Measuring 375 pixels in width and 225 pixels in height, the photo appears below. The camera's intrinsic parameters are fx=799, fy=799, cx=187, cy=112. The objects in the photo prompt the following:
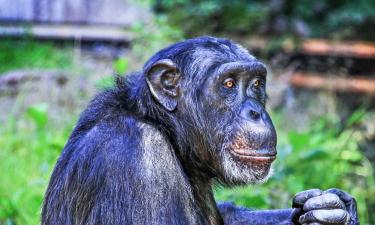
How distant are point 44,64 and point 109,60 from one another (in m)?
1.09

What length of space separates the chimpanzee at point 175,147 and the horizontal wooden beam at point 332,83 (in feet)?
22.3

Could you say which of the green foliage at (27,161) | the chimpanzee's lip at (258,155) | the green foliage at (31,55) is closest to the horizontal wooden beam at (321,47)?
the green foliage at (31,55)

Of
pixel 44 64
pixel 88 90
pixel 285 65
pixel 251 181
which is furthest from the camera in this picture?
pixel 285 65

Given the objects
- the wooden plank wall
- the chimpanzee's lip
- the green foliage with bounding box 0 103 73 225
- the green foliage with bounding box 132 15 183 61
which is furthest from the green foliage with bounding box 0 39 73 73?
the chimpanzee's lip

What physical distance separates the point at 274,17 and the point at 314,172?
16.6 feet

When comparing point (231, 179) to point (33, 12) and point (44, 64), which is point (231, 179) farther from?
point (33, 12)

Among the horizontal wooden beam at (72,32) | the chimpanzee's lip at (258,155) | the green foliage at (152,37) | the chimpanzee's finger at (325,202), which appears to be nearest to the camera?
the chimpanzee's lip at (258,155)

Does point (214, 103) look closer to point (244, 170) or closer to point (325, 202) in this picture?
point (244, 170)

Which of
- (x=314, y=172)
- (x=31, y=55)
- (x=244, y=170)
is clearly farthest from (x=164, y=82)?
(x=31, y=55)

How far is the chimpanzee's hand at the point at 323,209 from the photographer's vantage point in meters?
5.12

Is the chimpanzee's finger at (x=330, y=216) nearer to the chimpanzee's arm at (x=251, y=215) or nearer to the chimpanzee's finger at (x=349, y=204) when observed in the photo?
the chimpanzee's finger at (x=349, y=204)

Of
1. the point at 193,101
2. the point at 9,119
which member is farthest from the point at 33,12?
the point at 193,101

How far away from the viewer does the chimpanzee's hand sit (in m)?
5.12

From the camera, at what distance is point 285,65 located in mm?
12906
